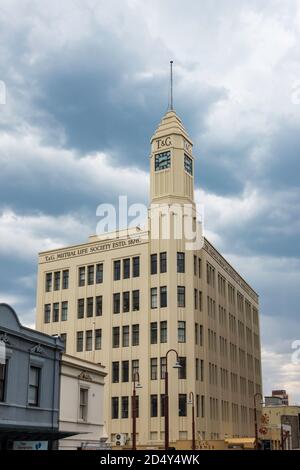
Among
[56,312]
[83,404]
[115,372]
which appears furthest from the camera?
[56,312]

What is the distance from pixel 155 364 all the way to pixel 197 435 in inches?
307

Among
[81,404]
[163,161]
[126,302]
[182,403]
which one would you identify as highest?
[163,161]

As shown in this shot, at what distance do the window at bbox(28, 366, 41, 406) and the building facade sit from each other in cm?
227

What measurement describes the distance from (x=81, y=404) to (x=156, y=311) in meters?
25.5

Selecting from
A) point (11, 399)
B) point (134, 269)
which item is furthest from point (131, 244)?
point (11, 399)

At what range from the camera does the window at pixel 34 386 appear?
3281 centimetres

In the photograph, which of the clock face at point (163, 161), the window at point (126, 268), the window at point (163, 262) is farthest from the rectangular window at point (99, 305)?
the clock face at point (163, 161)

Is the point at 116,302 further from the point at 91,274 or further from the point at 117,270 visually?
the point at 91,274

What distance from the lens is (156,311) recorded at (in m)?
62.9

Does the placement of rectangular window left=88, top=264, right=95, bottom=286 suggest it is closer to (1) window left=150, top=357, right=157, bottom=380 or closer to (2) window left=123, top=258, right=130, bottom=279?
(2) window left=123, top=258, right=130, bottom=279

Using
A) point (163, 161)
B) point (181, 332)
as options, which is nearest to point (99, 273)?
point (181, 332)

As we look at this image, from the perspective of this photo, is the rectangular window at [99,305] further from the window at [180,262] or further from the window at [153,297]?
the window at [180,262]

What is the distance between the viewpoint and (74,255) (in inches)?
2773
